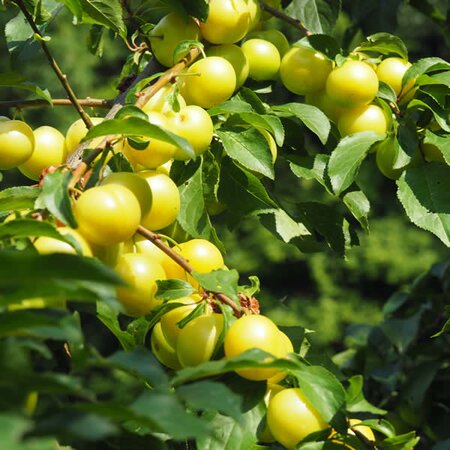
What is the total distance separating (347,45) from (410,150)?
571 mm

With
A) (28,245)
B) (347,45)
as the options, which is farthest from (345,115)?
(347,45)

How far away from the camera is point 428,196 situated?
79 centimetres

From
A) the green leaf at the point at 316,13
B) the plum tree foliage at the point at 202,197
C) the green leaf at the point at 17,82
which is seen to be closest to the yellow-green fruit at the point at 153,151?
the plum tree foliage at the point at 202,197

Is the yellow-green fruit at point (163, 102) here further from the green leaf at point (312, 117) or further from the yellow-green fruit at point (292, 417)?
the yellow-green fruit at point (292, 417)

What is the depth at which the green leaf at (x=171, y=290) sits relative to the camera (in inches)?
25.8

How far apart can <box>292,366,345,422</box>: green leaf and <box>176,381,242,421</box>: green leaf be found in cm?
21

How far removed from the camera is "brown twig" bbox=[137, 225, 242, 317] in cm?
65

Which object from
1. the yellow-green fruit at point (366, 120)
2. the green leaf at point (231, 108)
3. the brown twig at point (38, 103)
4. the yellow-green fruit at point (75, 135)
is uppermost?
the green leaf at point (231, 108)

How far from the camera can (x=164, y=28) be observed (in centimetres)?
81

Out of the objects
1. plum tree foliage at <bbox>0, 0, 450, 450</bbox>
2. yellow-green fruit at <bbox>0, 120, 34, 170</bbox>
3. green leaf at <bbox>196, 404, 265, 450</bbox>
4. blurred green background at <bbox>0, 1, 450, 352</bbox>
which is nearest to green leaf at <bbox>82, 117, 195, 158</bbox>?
plum tree foliage at <bbox>0, 0, 450, 450</bbox>

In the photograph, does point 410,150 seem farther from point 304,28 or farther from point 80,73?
point 80,73

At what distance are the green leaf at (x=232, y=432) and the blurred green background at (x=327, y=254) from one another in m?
2.14

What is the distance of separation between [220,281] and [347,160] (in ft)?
0.63

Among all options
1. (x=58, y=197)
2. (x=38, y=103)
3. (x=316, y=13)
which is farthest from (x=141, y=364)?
(x=316, y=13)
